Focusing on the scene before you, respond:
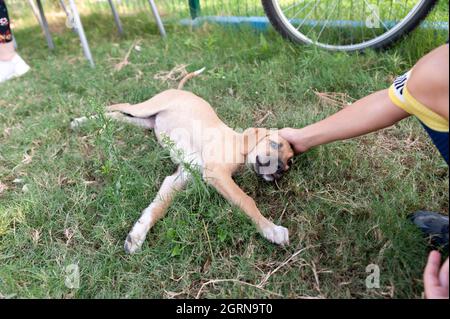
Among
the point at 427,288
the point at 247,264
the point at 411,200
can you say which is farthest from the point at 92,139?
the point at 427,288

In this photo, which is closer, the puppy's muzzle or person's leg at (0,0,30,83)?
the puppy's muzzle

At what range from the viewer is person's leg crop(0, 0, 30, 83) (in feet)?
11.8

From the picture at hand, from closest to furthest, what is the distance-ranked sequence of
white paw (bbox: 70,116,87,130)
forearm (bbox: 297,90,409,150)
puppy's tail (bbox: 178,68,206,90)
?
forearm (bbox: 297,90,409,150)
white paw (bbox: 70,116,87,130)
puppy's tail (bbox: 178,68,206,90)

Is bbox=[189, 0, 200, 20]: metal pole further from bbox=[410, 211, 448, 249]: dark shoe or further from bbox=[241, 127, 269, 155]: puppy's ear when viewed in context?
bbox=[410, 211, 448, 249]: dark shoe

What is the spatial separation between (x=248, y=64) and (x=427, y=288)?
235 cm

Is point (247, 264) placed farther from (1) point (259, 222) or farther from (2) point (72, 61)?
(2) point (72, 61)

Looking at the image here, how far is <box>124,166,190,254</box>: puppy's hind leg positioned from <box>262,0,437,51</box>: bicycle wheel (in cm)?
164

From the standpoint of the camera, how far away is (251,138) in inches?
97.2

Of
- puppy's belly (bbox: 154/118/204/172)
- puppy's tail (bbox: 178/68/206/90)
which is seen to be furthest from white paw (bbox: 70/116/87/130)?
puppy's tail (bbox: 178/68/206/90)

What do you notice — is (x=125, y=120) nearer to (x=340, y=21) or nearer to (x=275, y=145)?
(x=275, y=145)

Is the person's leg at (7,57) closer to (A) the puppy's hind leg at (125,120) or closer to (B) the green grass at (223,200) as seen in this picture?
(B) the green grass at (223,200)

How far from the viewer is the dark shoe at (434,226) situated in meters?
1.75

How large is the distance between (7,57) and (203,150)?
2305 millimetres

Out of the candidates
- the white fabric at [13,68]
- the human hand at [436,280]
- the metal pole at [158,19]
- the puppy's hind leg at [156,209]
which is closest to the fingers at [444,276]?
the human hand at [436,280]
